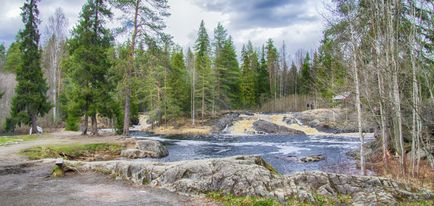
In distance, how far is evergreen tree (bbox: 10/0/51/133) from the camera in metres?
27.6

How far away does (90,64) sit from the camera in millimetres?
26469

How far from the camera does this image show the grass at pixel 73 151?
1717 centimetres

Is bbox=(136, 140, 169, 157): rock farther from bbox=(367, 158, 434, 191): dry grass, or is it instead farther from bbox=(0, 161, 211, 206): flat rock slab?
bbox=(367, 158, 434, 191): dry grass

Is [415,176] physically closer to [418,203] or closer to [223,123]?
[418,203]

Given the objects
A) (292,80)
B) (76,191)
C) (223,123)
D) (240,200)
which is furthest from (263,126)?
(292,80)

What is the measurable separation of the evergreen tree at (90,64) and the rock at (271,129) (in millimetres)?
17820

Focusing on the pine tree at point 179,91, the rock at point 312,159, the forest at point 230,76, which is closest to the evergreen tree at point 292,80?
the forest at point 230,76

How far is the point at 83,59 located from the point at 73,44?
5.84ft

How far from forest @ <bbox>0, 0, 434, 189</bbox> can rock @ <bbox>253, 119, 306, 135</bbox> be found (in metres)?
5.04

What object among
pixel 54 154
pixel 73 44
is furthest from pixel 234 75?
pixel 54 154

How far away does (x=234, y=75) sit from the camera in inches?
2408

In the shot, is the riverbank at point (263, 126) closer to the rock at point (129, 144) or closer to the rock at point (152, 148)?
the rock at point (129, 144)

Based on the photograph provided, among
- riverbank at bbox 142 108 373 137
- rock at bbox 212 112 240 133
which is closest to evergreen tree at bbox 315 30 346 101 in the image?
riverbank at bbox 142 108 373 137

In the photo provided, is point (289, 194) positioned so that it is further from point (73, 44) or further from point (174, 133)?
point (174, 133)
